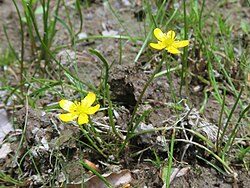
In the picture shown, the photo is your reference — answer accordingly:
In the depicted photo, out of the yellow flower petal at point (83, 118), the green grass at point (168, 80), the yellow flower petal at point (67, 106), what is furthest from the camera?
the green grass at point (168, 80)

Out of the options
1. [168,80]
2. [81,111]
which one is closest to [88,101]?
[81,111]

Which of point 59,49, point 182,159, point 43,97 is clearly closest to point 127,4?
point 59,49

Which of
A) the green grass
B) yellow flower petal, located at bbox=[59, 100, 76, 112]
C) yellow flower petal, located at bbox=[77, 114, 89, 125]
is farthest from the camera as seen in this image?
the green grass

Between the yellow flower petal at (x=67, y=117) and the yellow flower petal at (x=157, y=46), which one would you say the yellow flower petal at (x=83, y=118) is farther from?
the yellow flower petal at (x=157, y=46)

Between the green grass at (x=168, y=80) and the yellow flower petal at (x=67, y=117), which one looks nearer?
the yellow flower petal at (x=67, y=117)

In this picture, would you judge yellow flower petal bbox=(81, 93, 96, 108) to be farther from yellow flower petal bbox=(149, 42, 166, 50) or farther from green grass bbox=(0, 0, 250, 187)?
yellow flower petal bbox=(149, 42, 166, 50)

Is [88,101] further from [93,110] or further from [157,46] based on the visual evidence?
[157,46]

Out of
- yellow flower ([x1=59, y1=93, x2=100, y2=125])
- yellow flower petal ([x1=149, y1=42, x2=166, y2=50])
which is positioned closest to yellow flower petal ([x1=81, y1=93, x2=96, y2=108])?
yellow flower ([x1=59, y1=93, x2=100, y2=125])

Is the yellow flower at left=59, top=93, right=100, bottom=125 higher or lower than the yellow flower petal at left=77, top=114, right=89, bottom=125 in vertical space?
higher

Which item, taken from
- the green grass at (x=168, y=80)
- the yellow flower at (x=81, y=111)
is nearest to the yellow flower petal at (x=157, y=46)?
the green grass at (x=168, y=80)
